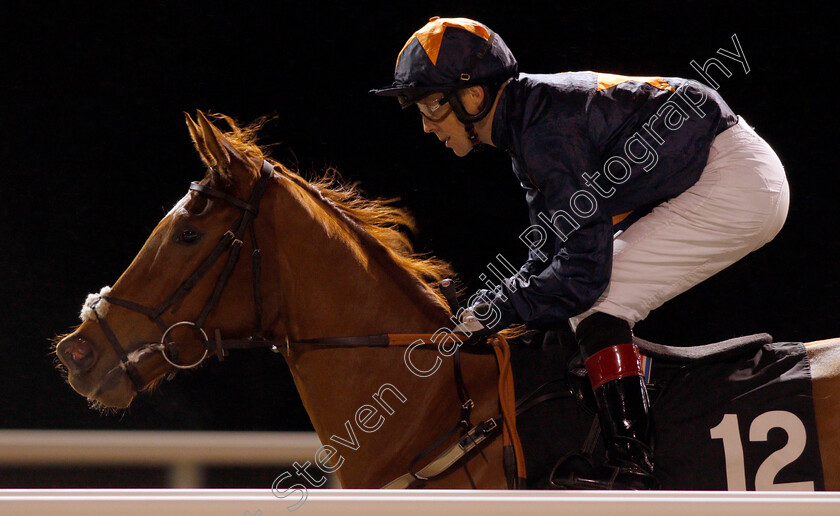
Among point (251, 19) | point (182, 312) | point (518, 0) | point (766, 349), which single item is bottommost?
point (766, 349)

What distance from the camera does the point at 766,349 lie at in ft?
4.76

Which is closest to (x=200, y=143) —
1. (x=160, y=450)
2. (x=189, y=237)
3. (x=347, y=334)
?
(x=189, y=237)

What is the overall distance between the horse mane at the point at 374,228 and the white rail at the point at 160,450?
1.32 meters

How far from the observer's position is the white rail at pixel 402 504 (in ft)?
2.11

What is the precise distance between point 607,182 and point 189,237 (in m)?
0.89

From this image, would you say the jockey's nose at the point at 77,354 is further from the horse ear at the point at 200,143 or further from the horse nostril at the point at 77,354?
the horse ear at the point at 200,143

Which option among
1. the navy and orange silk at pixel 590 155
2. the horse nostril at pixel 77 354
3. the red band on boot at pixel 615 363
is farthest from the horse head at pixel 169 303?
the red band on boot at pixel 615 363

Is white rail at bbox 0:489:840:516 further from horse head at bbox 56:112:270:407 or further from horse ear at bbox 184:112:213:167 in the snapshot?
horse ear at bbox 184:112:213:167

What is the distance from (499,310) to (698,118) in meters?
0.60

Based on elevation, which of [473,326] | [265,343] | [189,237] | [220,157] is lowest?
[473,326]

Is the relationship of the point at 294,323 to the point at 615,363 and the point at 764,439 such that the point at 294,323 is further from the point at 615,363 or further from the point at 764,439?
the point at 764,439

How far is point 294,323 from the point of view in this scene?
1485mm

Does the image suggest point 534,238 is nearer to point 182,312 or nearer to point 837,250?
point 182,312

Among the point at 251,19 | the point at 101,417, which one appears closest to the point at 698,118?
the point at 251,19
